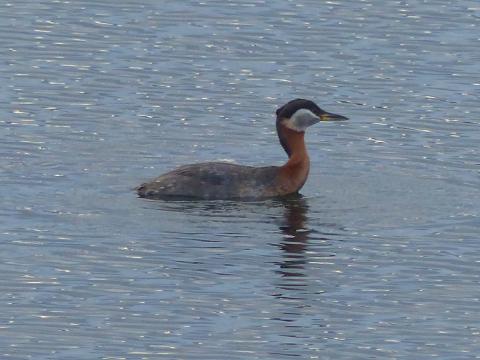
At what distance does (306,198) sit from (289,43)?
29.5 ft

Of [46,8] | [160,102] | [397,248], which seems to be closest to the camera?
[397,248]

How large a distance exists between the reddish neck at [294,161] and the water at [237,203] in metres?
0.29

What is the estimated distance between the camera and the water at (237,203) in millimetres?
20656

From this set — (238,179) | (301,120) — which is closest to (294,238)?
(238,179)

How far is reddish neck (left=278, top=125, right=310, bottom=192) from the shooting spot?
90.3 ft

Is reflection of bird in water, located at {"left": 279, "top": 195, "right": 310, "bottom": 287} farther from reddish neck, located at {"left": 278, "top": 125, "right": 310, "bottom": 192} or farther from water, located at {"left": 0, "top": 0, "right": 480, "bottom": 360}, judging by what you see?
reddish neck, located at {"left": 278, "top": 125, "right": 310, "bottom": 192}

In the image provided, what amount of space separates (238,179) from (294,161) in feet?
3.41

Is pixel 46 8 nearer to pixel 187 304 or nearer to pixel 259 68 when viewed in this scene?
pixel 259 68

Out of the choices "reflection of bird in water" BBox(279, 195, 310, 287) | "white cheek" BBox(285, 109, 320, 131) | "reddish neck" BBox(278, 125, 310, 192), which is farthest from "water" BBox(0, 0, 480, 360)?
"white cheek" BBox(285, 109, 320, 131)

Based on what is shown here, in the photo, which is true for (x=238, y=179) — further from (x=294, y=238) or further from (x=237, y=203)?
(x=294, y=238)

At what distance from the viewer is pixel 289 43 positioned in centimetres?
3581

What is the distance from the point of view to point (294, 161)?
27.8 metres


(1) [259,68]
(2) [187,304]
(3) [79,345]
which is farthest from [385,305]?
(1) [259,68]

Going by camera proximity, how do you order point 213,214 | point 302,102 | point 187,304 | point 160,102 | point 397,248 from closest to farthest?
point 187,304 → point 397,248 → point 213,214 → point 302,102 → point 160,102
